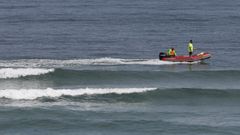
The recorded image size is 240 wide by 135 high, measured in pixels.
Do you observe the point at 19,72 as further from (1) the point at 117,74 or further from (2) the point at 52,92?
(2) the point at 52,92

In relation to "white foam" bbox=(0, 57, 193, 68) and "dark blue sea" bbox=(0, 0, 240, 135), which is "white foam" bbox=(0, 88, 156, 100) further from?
"white foam" bbox=(0, 57, 193, 68)

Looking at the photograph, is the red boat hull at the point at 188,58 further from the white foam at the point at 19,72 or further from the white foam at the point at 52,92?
the white foam at the point at 52,92

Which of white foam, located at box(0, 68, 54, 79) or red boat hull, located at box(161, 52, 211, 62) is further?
red boat hull, located at box(161, 52, 211, 62)

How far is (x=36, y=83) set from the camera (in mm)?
50844

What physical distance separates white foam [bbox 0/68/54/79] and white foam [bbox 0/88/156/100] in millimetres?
6443

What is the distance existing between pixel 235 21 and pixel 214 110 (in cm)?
4453

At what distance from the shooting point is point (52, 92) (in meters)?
45.6

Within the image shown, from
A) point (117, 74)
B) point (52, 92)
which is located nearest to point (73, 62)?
point (117, 74)

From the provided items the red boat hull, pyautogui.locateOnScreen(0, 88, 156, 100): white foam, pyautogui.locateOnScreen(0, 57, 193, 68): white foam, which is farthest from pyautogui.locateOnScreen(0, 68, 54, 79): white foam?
the red boat hull

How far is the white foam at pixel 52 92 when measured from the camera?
147 ft

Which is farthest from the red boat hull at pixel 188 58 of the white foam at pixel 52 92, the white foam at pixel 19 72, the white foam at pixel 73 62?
the white foam at pixel 52 92

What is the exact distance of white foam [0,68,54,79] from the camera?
5222 cm

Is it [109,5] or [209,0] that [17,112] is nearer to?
[109,5]

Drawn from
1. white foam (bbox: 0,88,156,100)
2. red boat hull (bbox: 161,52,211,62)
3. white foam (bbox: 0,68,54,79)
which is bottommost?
white foam (bbox: 0,88,156,100)
